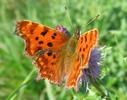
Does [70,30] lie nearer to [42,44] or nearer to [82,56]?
[42,44]

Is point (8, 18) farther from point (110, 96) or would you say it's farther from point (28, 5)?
point (110, 96)

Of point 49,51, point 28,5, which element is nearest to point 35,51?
point 49,51

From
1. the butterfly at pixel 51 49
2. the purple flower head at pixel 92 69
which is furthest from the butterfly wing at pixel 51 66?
the purple flower head at pixel 92 69

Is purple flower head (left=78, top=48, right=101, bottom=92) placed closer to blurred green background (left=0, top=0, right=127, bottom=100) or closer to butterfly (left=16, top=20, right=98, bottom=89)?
butterfly (left=16, top=20, right=98, bottom=89)

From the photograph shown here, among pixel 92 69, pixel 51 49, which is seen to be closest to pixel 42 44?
pixel 51 49

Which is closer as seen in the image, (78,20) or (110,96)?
(110,96)

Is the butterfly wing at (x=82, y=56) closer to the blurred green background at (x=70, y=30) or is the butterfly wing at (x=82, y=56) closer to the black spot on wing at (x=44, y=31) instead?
the black spot on wing at (x=44, y=31)

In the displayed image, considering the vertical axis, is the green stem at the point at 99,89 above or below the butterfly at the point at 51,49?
below
